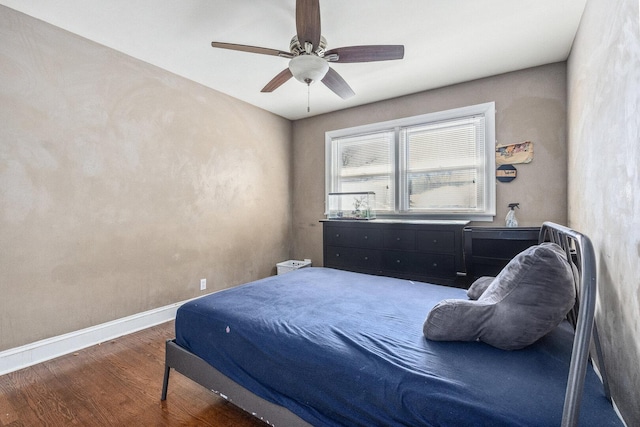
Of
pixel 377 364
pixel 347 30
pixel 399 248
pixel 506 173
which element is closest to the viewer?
pixel 377 364

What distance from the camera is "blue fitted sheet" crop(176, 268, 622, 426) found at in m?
0.99

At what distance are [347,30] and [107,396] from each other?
3.13 m

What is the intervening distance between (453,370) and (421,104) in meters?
3.33

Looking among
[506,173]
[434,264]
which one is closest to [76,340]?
[434,264]

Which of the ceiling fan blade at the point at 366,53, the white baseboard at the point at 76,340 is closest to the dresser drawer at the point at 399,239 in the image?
the ceiling fan blade at the point at 366,53

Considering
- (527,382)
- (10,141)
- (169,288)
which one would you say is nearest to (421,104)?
(527,382)

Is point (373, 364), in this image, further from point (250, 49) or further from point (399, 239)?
point (399, 239)

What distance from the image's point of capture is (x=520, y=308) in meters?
1.23

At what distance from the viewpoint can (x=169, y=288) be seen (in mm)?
Result: 3283

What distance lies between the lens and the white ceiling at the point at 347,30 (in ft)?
7.18

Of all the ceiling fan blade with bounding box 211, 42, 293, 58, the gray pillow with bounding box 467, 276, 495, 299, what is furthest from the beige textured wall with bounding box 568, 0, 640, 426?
the ceiling fan blade with bounding box 211, 42, 293, 58

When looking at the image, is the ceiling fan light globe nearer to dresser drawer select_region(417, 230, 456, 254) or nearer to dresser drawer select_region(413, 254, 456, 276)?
dresser drawer select_region(417, 230, 456, 254)

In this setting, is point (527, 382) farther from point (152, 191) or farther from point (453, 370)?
point (152, 191)

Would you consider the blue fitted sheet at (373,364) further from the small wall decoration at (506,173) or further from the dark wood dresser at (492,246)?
the small wall decoration at (506,173)
